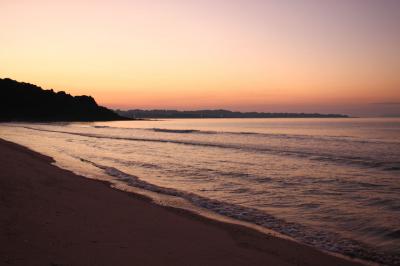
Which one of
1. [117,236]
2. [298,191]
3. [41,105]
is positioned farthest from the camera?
[41,105]

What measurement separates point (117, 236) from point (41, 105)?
173 metres

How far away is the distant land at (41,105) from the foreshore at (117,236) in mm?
148224

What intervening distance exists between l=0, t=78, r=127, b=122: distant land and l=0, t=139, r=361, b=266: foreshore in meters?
148

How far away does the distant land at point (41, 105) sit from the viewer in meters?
150

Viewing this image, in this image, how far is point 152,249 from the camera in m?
5.56

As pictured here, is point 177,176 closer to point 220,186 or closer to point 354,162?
point 220,186

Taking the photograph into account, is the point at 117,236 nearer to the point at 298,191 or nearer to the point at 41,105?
the point at 298,191

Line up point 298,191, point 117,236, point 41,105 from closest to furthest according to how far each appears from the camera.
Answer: point 117,236, point 298,191, point 41,105

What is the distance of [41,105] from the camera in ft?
536

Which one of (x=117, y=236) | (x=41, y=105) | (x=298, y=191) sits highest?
(x=41, y=105)

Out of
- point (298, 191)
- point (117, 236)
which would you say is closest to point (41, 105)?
point (298, 191)

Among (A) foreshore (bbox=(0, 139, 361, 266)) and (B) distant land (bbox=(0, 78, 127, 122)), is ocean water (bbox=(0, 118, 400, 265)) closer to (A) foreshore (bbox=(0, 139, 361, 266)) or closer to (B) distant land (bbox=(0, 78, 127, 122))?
(A) foreshore (bbox=(0, 139, 361, 266))

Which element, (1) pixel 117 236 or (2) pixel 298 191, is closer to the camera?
(1) pixel 117 236

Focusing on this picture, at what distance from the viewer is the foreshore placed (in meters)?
4.91
